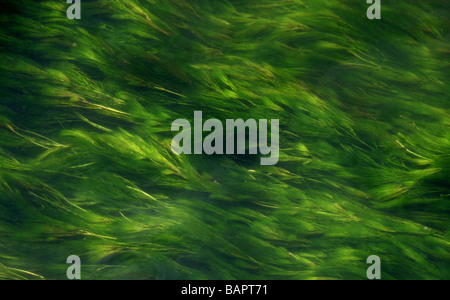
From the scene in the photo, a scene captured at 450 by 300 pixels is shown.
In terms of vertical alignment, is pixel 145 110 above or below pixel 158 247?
above

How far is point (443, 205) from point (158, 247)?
4.35 ft

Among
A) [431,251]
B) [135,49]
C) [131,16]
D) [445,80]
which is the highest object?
[131,16]

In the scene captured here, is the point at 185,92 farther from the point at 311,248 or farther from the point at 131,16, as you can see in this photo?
the point at 311,248

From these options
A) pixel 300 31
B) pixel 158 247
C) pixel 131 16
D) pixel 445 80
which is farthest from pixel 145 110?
pixel 445 80

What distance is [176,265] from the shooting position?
6.86 ft

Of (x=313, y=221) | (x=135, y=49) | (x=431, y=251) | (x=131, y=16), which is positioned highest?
(x=131, y=16)

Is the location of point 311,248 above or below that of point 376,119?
below

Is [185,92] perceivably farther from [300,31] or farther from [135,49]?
[300,31]

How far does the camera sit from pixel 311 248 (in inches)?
83.1

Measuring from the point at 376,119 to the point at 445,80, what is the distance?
0.37m

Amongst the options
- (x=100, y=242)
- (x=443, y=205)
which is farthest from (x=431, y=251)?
(x=100, y=242)
